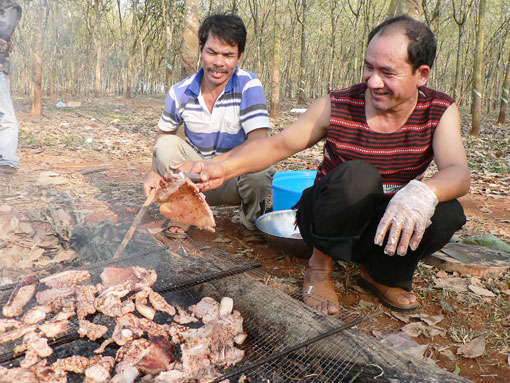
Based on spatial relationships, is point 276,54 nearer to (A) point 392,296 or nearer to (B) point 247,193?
(B) point 247,193

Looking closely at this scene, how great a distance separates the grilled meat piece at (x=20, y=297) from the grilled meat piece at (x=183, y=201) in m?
0.78

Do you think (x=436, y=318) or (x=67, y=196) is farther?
(x=67, y=196)

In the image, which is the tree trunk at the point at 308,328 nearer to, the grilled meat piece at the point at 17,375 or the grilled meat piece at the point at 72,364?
the grilled meat piece at the point at 72,364

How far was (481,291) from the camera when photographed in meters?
2.63

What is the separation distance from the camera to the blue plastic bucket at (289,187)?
11.7ft

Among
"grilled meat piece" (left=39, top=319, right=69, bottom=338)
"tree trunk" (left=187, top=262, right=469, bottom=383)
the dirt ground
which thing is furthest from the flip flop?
"grilled meat piece" (left=39, top=319, right=69, bottom=338)

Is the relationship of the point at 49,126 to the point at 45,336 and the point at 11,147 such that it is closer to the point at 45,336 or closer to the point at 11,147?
the point at 11,147

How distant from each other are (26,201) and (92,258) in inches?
62.8

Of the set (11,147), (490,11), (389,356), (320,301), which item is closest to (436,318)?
(320,301)

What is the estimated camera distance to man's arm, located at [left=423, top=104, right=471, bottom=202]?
193 cm

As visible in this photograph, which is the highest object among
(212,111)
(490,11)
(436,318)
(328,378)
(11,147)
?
(490,11)

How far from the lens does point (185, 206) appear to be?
228cm

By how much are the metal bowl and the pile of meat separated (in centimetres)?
110

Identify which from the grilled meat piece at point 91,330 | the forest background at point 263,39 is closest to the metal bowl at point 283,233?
the grilled meat piece at point 91,330
